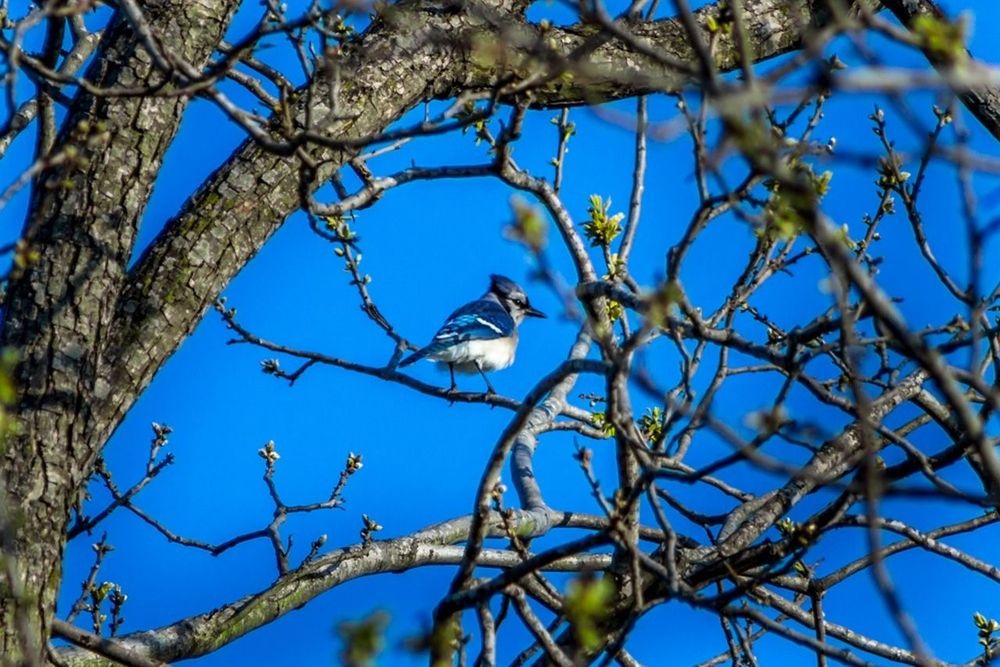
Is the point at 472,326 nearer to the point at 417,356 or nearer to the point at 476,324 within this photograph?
the point at 476,324

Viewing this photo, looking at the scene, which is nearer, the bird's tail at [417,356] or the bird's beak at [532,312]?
Result: the bird's tail at [417,356]

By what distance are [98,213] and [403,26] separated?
5.01 feet

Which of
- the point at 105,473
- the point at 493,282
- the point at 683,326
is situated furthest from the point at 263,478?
the point at 493,282

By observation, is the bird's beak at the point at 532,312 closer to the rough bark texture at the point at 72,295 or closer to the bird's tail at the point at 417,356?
the bird's tail at the point at 417,356

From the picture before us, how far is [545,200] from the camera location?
440 centimetres

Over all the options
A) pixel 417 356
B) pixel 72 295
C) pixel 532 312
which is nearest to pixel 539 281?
pixel 72 295

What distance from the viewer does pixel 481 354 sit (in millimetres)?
8305

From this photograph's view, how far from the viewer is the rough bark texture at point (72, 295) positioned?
12.1 ft

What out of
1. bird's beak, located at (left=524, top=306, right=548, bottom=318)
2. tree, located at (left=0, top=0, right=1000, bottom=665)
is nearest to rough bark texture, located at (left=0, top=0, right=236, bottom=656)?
tree, located at (left=0, top=0, right=1000, bottom=665)

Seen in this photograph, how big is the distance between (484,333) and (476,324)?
0.08 m

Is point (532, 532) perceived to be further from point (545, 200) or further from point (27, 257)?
point (27, 257)

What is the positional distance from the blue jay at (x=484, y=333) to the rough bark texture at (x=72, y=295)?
3.19m

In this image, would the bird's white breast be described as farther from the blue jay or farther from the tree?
the tree

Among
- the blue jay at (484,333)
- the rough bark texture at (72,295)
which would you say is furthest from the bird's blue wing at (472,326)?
the rough bark texture at (72,295)
